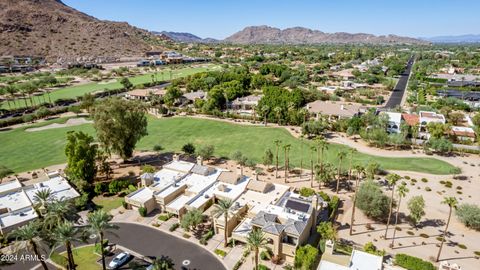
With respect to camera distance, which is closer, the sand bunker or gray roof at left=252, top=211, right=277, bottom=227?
gray roof at left=252, top=211, right=277, bottom=227

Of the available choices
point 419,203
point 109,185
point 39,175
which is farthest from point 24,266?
point 419,203

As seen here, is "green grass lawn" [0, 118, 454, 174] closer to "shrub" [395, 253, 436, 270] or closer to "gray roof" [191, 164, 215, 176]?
"gray roof" [191, 164, 215, 176]

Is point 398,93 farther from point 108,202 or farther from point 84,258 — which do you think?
point 84,258

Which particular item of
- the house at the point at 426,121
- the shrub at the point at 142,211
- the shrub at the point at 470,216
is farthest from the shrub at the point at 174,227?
the house at the point at 426,121

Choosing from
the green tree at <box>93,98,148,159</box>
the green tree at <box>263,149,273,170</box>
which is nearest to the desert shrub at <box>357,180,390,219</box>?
the green tree at <box>263,149,273,170</box>

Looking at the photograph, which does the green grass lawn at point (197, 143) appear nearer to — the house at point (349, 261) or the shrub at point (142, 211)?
the shrub at point (142, 211)

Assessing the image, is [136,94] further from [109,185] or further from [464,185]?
[464,185]

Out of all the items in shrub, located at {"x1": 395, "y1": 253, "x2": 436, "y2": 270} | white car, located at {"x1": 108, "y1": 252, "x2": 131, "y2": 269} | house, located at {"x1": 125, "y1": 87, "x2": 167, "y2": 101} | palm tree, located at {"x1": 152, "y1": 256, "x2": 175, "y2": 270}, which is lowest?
shrub, located at {"x1": 395, "y1": 253, "x2": 436, "y2": 270}
